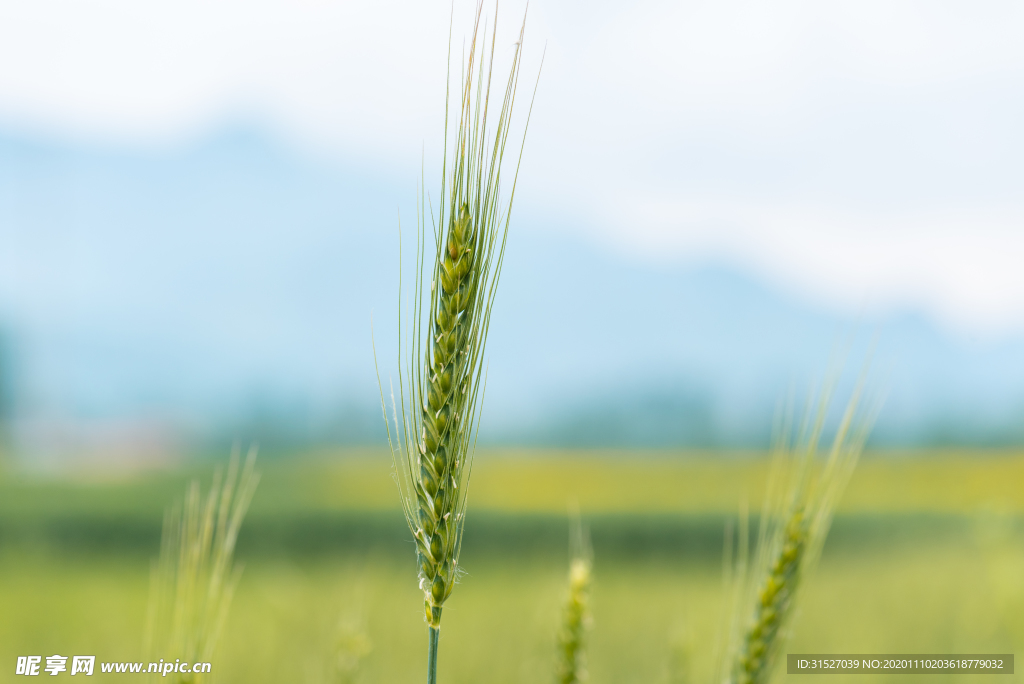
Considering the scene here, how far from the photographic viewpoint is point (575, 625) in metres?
1.65

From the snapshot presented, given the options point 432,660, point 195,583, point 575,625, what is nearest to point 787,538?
point 575,625

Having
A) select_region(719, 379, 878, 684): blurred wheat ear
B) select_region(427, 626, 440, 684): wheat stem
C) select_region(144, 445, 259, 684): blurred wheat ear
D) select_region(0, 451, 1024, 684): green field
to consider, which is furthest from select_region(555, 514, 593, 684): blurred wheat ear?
select_region(144, 445, 259, 684): blurred wheat ear

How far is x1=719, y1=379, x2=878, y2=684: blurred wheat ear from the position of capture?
1567 millimetres

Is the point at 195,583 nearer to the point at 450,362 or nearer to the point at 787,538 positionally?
the point at 450,362

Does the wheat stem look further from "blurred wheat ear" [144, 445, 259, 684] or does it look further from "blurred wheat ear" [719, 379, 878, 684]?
"blurred wheat ear" [719, 379, 878, 684]

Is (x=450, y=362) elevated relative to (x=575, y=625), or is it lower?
elevated

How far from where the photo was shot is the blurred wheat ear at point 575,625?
163 cm

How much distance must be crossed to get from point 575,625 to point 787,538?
0.52m

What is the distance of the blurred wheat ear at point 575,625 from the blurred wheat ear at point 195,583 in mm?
723

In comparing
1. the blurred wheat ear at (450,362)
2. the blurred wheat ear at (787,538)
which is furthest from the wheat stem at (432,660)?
the blurred wheat ear at (787,538)

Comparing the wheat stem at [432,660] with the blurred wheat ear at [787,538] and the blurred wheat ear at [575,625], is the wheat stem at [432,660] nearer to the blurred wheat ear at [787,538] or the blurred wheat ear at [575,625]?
the blurred wheat ear at [575,625]

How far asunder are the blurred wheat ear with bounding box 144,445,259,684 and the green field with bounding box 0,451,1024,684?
29 cm

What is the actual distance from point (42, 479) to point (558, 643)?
56.3ft

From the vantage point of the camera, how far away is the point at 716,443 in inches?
1094
